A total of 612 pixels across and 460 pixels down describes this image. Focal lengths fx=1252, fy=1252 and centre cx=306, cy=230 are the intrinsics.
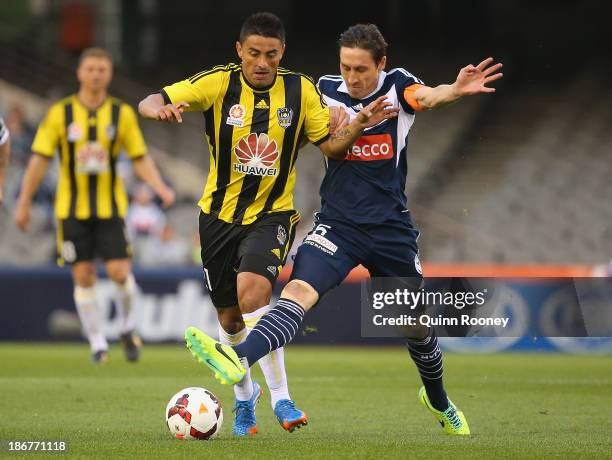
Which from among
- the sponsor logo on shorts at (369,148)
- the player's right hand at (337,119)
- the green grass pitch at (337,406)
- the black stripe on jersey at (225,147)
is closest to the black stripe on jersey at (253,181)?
the black stripe on jersey at (225,147)

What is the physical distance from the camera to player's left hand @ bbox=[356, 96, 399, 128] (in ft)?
21.6

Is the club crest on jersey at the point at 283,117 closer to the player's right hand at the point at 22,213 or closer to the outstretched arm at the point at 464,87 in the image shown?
the outstretched arm at the point at 464,87

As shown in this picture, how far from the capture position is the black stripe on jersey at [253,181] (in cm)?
700

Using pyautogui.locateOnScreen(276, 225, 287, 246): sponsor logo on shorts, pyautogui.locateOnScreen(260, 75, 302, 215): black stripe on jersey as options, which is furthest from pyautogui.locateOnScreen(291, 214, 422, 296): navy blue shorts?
pyautogui.locateOnScreen(260, 75, 302, 215): black stripe on jersey

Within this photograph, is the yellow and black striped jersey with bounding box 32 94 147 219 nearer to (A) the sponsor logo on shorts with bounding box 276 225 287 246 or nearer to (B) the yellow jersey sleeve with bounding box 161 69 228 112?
(B) the yellow jersey sleeve with bounding box 161 69 228 112

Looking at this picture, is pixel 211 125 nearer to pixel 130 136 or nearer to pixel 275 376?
pixel 275 376

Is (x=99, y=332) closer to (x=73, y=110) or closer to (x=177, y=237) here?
(x=73, y=110)

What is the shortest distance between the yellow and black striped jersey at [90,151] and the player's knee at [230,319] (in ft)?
15.6

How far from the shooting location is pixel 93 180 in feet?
38.7

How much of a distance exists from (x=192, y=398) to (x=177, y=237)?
1347 centimetres

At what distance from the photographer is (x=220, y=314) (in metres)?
7.30

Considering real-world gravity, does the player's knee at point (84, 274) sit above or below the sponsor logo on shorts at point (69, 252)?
below

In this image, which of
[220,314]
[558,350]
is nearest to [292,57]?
[558,350]

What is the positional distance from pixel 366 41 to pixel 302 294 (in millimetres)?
1421
